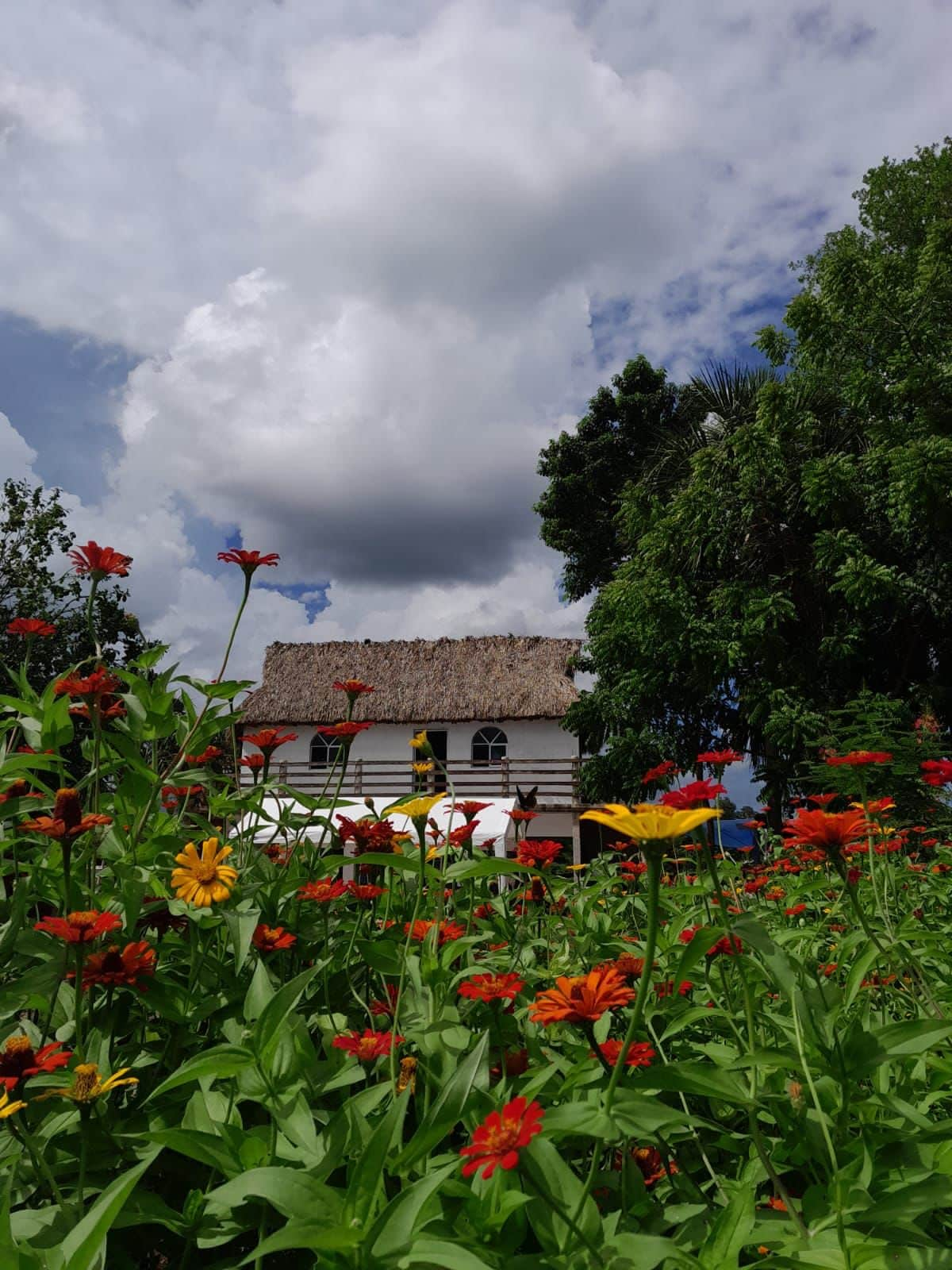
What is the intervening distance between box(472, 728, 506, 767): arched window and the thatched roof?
487 mm

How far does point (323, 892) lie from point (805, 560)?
1336cm

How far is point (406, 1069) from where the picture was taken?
3.97ft

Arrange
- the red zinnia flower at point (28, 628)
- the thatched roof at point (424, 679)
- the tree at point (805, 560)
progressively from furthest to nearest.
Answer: the thatched roof at point (424, 679) → the tree at point (805, 560) → the red zinnia flower at point (28, 628)

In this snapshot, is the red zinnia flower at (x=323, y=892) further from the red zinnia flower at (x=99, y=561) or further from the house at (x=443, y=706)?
→ the house at (x=443, y=706)

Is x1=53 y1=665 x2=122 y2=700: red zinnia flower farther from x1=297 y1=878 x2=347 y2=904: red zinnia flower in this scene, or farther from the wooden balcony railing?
the wooden balcony railing

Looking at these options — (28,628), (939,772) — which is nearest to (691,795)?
(939,772)

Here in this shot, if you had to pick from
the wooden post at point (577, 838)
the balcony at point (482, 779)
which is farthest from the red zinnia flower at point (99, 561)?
the balcony at point (482, 779)

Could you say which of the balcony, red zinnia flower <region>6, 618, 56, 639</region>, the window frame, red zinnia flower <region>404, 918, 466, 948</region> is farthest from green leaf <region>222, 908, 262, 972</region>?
the window frame

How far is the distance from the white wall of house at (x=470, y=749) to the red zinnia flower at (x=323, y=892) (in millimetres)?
16319

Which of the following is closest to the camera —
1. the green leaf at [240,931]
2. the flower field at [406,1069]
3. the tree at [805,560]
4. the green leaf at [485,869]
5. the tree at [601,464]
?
the flower field at [406,1069]

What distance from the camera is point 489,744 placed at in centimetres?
1995

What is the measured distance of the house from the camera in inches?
742

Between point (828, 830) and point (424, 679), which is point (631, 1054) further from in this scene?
point (424, 679)

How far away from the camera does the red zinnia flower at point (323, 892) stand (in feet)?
5.16
